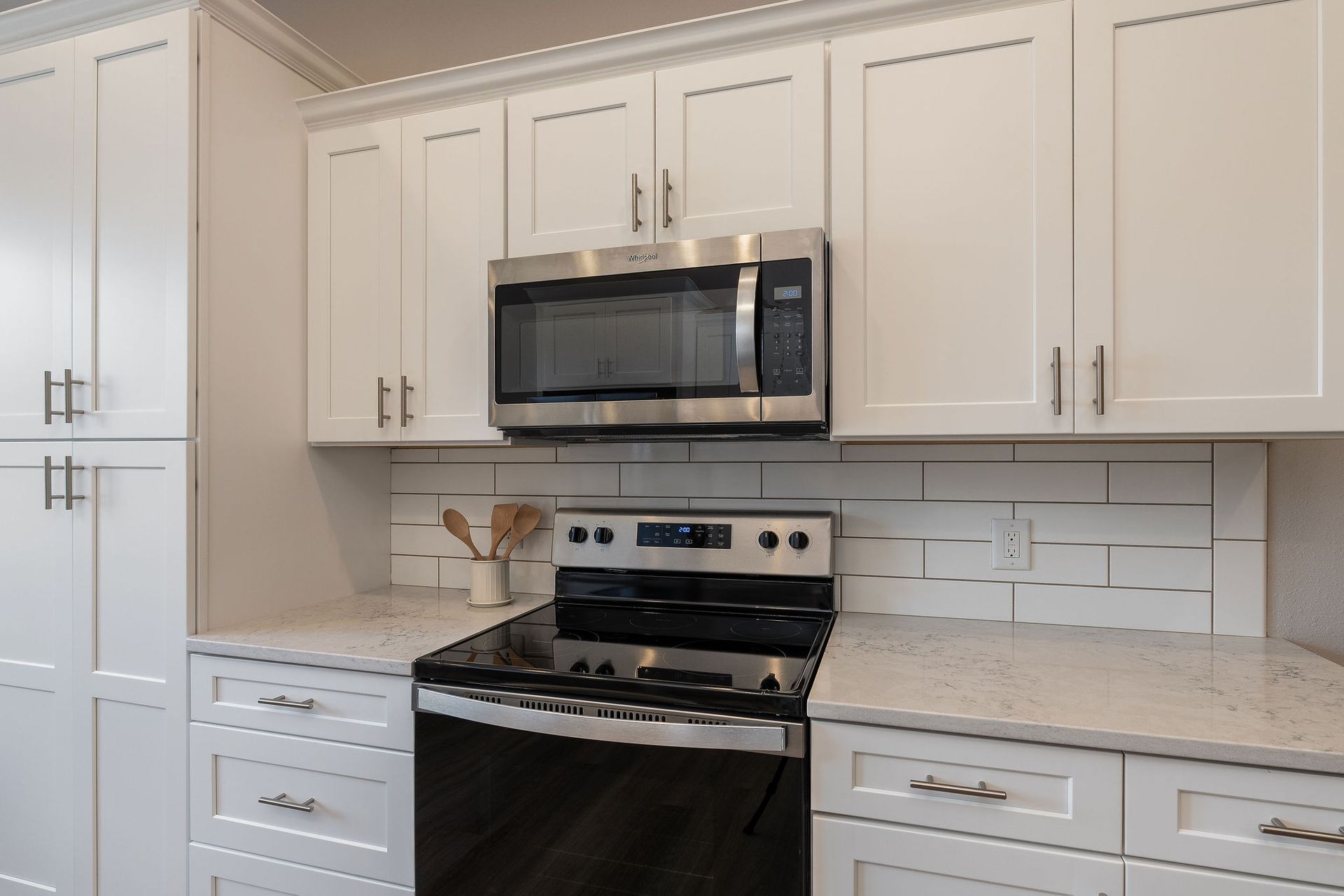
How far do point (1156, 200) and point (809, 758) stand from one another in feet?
3.92

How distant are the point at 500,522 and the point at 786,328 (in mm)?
979

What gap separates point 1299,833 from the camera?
0.96 metres

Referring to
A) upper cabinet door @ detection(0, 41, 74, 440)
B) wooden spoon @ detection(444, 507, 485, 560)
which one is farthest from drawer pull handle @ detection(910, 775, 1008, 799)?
upper cabinet door @ detection(0, 41, 74, 440)

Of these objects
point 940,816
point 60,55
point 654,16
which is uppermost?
point 654,16

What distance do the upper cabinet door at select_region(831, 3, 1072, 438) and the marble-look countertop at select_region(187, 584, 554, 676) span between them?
1002 mm


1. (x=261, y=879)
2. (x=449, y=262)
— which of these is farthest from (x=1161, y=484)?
(x=261, y=879)

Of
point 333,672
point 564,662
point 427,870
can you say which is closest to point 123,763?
point 333,672

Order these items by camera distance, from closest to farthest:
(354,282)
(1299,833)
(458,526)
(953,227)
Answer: (1299,833)
(953,227)
(354,282)
(458,526)

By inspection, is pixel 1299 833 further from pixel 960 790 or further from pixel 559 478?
pixel 559 478

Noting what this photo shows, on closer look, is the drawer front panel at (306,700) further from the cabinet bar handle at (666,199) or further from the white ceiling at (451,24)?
the white ceiling at (451,24)

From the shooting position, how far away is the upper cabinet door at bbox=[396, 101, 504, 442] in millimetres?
1751

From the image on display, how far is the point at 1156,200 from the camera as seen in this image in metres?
1.31

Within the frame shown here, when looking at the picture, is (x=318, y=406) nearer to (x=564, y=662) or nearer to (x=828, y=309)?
(x=564, y=662)

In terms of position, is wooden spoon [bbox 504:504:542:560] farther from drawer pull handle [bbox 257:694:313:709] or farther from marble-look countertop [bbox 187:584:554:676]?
drawer pull handle [bbox 257:694:313:709]
